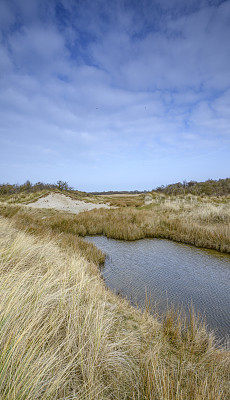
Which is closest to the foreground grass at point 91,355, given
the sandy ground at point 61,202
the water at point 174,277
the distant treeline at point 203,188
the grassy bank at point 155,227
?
the water at point 174,277

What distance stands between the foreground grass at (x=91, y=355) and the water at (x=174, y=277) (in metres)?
1.07

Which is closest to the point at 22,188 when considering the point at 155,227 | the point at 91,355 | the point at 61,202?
the point at 61,202

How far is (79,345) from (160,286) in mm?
3231

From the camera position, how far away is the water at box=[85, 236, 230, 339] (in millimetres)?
3803

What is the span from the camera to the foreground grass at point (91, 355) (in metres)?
1.44

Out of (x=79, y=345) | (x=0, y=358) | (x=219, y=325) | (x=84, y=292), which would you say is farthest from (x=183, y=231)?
(x=0, y=358)

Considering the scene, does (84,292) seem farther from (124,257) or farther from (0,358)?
(124,257)

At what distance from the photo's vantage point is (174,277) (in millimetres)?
5164

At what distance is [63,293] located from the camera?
2.71m

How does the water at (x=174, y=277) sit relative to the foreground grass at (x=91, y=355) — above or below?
below

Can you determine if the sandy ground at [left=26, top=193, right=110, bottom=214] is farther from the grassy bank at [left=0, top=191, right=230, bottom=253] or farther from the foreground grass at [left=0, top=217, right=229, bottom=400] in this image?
the foreground grass at [left=0, top=217, right=229, bottom=400]

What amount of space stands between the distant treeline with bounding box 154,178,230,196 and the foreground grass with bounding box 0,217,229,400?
23.3 meters

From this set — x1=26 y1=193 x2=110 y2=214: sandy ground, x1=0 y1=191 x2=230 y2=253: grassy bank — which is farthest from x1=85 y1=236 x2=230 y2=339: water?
x1=26 y1=193 x2=110 y2=214: sandy ground

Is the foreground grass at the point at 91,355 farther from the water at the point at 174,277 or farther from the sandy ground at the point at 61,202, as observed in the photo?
the sandy ground at the point at 61,202
